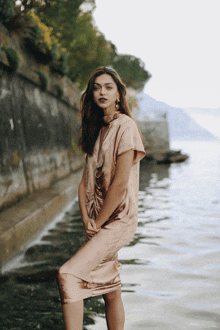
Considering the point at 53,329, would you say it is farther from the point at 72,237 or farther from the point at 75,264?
the point at 72,237

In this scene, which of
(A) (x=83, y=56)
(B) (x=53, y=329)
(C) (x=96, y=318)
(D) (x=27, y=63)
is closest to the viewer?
(B) (x=53, y=329)

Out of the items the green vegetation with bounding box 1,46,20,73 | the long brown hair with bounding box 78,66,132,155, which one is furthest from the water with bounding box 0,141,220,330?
the green vegetation with bounding box 1,46,20,73

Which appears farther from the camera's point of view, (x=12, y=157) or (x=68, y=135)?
(x=68, y=135)

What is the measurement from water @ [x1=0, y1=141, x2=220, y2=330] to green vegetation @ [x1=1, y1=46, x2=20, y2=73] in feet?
9.89

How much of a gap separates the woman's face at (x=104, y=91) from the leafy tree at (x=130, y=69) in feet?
167

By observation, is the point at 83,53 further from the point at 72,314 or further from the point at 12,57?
the point at 72,314

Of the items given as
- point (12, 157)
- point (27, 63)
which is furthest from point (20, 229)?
point (27, 63)

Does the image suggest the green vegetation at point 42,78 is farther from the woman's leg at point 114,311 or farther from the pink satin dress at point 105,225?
the woman's leg at point 114,311

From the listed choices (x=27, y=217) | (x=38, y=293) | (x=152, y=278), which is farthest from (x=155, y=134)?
(x=38, y=293)

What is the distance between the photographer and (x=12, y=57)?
7883mm

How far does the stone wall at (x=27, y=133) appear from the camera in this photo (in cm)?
723

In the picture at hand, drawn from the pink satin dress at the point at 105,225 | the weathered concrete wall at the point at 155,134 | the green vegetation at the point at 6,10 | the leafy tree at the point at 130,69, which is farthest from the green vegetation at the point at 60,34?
the leafy tree at the point at 130,69

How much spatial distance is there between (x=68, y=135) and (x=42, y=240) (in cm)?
903

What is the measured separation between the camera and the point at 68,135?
1527 centimetres
